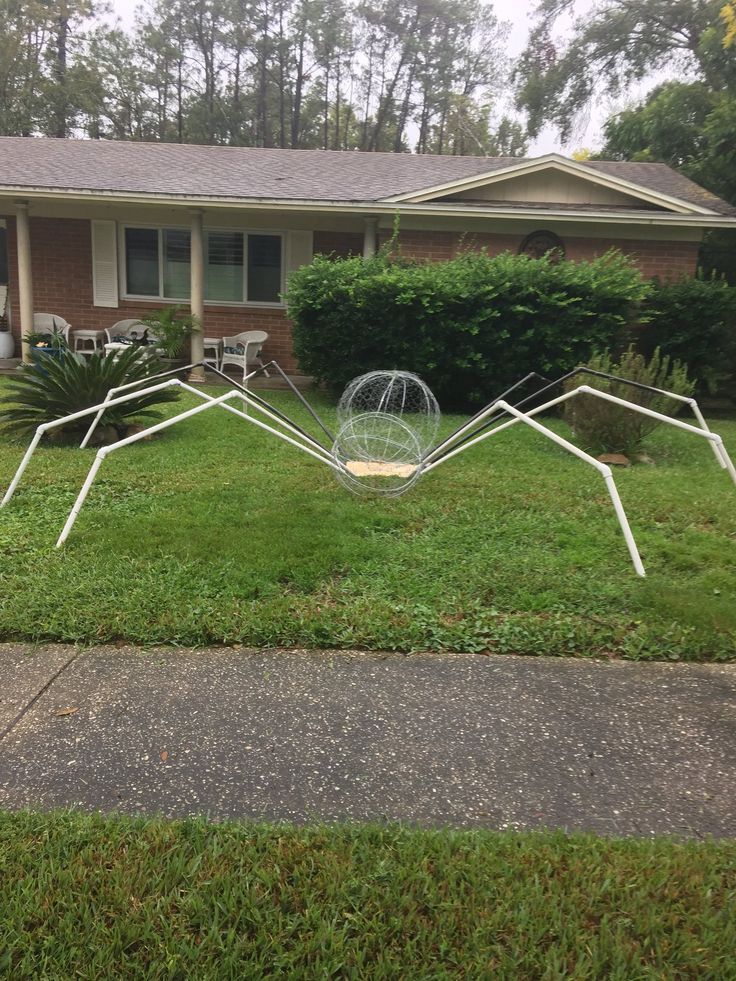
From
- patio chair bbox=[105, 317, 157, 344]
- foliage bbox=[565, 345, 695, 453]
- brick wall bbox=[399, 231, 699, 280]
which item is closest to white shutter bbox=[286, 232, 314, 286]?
brick wall bbox=[399, 231, 699, 280]

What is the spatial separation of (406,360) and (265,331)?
4.54 m

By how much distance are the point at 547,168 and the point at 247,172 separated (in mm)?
5641

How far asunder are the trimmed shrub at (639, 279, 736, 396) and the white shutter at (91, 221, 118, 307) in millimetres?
9598

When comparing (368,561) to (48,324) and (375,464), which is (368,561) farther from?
(48,324)

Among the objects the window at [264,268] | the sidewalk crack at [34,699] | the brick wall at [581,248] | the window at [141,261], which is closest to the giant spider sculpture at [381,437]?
the sidewalk crack at [34,699]

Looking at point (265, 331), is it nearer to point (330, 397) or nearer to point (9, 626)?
point (330, 397)

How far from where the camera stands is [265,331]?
13766mm

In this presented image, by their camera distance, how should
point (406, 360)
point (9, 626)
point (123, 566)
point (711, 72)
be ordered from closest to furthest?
point (9, 626), point (123, 566), point (406, 360), point (711, 72)

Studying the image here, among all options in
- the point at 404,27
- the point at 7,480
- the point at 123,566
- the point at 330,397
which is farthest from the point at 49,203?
the point at 404,27

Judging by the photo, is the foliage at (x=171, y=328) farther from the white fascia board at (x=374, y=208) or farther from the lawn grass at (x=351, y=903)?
the lawn grass at (x=351, y=903)

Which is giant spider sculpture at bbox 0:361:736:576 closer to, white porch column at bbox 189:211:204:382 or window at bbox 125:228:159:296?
white porch column at bbox 189:211:204:382

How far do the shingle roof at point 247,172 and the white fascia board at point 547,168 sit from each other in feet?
0.81

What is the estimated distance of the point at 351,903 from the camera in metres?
1.92

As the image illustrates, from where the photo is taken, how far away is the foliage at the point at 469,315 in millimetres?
9758
